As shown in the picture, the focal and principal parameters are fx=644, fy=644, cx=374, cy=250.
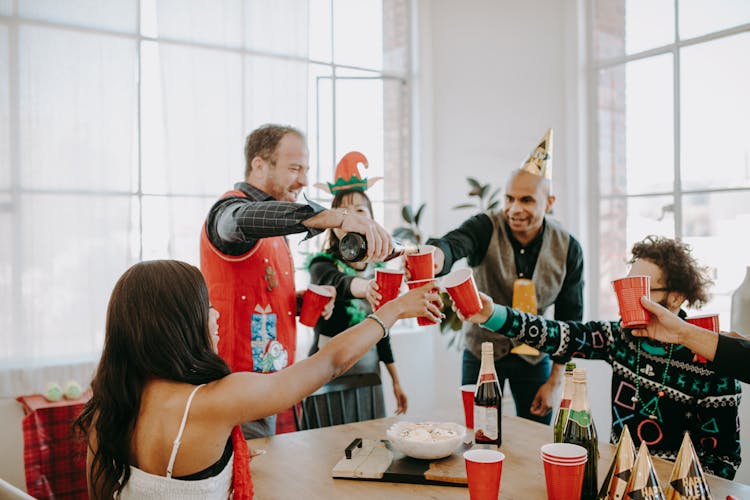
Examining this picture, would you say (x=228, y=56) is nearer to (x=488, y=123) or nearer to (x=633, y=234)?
(x=488, y=123)

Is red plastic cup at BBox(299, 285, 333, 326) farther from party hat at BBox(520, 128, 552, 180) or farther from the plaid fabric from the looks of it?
the plaid fabric

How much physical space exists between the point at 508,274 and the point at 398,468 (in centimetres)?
131

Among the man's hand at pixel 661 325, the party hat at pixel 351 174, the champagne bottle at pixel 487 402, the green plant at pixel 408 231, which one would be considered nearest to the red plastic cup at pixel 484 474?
the champagne bottle at pixel 487 402

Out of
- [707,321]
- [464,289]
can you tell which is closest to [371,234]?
Answer: [464,289]

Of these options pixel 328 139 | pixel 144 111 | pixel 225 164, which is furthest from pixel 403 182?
pixel 144 111

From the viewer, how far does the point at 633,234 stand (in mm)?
3977

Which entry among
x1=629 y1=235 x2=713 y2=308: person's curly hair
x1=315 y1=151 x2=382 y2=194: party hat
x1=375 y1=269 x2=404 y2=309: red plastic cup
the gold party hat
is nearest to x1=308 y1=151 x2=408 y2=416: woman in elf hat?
x1=315 y1=151 x2=382 y2=194: party hat

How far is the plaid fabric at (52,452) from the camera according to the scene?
9.07 feet

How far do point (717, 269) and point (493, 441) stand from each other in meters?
2.46

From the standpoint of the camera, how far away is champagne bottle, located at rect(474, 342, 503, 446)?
5.45ft

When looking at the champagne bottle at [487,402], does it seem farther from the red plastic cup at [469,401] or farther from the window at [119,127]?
the window at [119,127]

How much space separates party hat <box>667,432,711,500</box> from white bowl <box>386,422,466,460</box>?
565 mm

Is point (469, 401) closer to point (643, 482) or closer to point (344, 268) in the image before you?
point (643, 482)

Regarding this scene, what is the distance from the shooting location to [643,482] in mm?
1136
